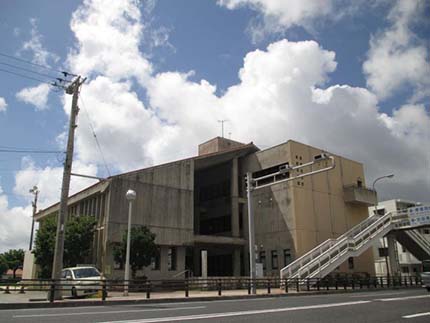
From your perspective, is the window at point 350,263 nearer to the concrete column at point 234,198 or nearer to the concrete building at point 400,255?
the concrete column at point 234,198

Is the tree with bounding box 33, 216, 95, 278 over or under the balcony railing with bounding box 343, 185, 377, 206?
under

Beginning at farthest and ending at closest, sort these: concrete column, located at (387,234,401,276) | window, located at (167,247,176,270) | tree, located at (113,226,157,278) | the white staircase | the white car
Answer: concrete column, located at (387,234,401,276) < window, located at (167,247,176,270) < the white staircase < tree, located at (113,226,157,278) < the white car

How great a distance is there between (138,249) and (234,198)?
50.6 feet

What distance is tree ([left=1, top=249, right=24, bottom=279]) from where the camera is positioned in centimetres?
7219

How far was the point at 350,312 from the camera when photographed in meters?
11.1

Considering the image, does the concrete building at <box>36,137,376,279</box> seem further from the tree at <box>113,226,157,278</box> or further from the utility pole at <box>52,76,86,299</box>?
the utility pole at <box>52,76,86,299</box>

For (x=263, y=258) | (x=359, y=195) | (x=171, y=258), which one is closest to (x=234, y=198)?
(x=263, y=258)

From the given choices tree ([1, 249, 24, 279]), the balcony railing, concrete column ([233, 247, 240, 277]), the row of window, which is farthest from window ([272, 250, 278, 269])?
tree ([1, 249, 24, 279])

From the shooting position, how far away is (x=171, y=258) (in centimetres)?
3516

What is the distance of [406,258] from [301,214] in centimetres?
3310

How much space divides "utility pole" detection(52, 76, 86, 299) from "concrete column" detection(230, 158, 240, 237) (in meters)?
22.6

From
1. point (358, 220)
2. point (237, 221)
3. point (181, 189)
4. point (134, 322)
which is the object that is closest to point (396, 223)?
point (358, 220)

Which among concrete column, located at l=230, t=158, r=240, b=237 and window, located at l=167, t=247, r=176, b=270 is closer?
window, located at l=167, t=247, r=176, b=270

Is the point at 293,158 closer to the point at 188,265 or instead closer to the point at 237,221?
the point at 237,221
